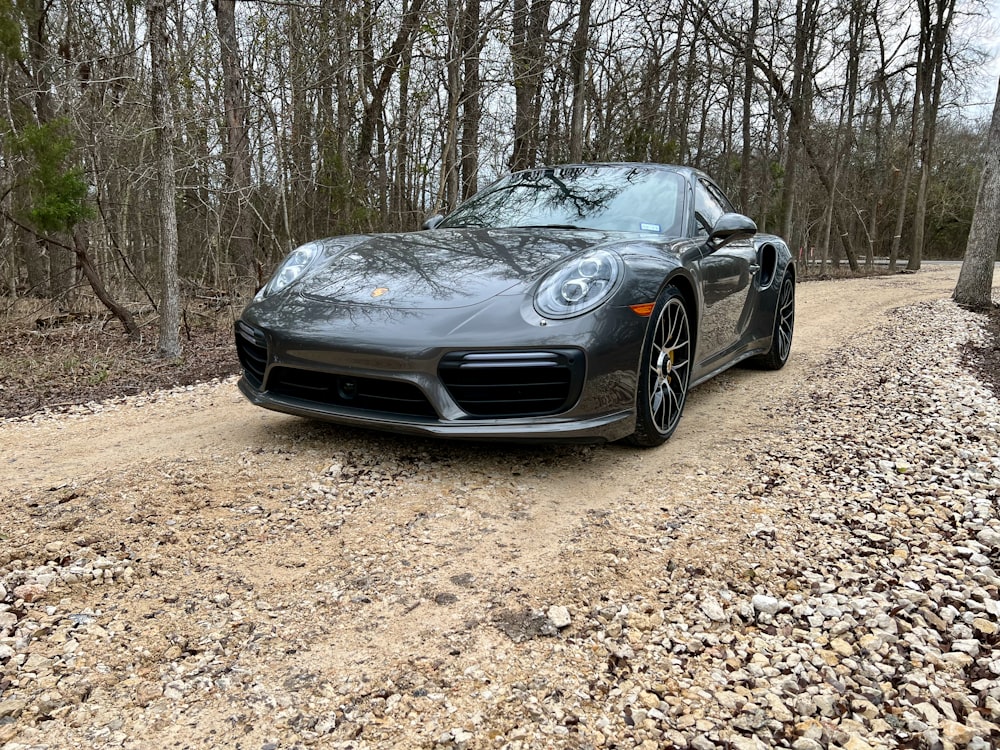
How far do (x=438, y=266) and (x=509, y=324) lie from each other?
2.09 ft

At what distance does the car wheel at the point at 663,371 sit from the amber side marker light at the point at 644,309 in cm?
4

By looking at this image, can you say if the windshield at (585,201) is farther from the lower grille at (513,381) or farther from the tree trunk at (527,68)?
the tree trunk at (527,68)

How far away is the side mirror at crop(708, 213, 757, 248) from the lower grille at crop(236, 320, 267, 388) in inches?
90.5

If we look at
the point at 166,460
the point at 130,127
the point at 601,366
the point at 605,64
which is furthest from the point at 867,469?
the point at 605,64

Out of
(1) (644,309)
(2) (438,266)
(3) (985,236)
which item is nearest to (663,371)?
(1) (644,309)

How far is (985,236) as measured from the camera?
938cm

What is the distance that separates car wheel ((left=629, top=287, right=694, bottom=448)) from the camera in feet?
9.52

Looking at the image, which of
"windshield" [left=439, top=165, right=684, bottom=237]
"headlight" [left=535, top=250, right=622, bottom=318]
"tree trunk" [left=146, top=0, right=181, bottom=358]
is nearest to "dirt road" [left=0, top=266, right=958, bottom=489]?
"headlight" [left=535, top=250, right=622, bottom=318]

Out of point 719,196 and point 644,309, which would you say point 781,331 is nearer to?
point 719,196

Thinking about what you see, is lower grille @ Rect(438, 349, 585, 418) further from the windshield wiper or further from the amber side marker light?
the windshield wiper

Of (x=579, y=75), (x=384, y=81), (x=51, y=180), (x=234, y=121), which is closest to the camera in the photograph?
(x=51, y=180)

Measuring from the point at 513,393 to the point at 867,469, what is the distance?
1559 millimetres

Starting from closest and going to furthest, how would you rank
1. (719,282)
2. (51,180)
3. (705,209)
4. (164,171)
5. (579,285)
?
(579,285), (719,282), (705,209), (164,171), (51,180)

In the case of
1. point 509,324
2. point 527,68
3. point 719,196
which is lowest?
point 509,324
